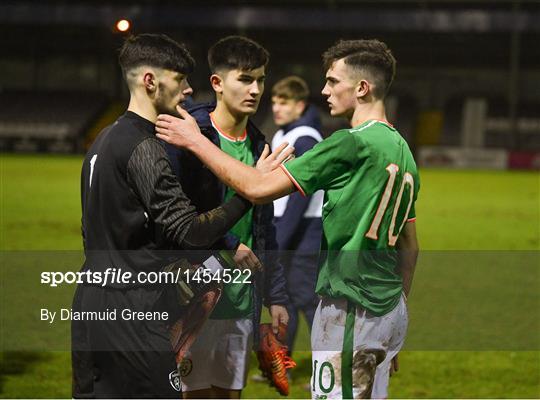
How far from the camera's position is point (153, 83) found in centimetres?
412

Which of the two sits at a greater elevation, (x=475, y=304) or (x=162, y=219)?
(x=162, y=219)

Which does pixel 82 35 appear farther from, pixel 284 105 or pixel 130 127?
pixel 130 127

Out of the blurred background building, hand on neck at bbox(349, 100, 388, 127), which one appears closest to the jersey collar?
hand on neck at bbox(349, 100, 388, 127)

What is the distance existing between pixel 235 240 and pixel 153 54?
1096 mm

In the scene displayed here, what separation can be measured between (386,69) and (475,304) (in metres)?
7.31

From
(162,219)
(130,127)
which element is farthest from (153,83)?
(162,219)

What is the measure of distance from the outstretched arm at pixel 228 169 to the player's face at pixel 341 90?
428 millimetres

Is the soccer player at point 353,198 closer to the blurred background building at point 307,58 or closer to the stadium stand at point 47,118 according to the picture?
the blurred background building at point 307,58

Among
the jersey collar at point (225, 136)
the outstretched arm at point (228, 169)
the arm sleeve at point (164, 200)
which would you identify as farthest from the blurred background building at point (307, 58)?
the arm sleeve at point (164, 200)

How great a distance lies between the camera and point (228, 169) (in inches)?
158

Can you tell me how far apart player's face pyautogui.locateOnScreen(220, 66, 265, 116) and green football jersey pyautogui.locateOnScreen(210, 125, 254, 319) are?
0.56 ft

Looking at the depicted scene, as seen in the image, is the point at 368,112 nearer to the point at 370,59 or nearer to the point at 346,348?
the point at 370,59

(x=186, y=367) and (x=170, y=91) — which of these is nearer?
(x=170, y=91)

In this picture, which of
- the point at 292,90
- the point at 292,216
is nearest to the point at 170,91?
the point at 292,216
